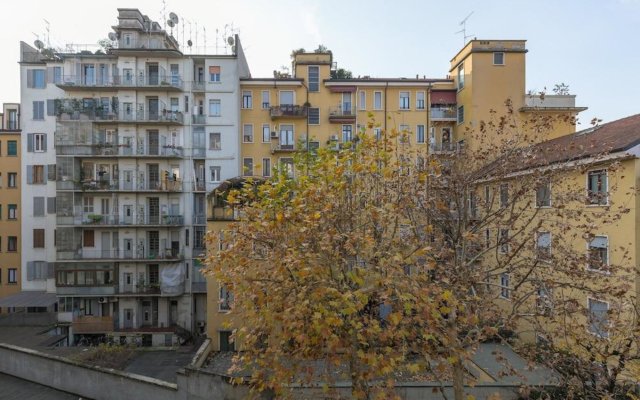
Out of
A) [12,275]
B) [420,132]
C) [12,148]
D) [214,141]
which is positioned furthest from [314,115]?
[12,275]

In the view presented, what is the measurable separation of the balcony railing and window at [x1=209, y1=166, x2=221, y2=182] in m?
6.57

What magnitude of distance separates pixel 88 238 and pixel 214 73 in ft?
51.2

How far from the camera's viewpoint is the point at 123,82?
27781 mm

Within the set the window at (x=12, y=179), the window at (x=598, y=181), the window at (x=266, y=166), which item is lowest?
the window at (x=598, y=181)

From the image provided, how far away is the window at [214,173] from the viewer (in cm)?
2847

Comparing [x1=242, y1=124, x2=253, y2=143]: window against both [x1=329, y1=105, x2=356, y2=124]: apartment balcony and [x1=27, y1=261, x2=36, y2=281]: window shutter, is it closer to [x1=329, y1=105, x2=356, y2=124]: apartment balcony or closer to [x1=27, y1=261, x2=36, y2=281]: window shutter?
[x1=329, y1=105, x2=356, y2=124]: apartment balcony

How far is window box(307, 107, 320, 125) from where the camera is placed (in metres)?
29.5

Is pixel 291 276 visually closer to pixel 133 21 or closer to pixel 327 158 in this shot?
pixel 327 158

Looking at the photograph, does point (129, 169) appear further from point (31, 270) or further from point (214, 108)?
point (31, 270)

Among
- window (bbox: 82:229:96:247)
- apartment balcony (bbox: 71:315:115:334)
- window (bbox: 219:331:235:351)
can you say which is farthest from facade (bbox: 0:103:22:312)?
window (bbox: 219:331:235:351)

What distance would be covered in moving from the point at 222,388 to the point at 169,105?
22328 millimetres

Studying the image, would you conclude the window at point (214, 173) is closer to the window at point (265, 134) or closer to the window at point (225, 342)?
the window at point (265, 134)

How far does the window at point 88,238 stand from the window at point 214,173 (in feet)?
31.6

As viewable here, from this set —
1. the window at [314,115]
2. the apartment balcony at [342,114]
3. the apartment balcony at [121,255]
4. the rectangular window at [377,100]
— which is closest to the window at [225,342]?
the apartment balcony at [121,255]
